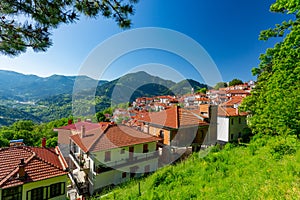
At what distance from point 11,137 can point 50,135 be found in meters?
7.22

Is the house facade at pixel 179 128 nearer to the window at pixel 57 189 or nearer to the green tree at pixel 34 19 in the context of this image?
the window at pixel 57 189

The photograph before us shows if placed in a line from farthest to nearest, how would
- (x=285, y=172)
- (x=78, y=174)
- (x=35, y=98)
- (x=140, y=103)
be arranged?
(x=35, y=98) < (x=140, y=103) < (x=78, y=174) < (x=285, y=172)

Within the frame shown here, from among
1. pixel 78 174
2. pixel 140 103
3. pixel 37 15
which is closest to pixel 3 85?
pixel 140 103

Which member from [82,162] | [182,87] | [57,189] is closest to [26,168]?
[57,189]

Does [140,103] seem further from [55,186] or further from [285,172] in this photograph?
[285,172]

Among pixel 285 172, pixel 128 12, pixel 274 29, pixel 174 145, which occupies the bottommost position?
pixel 174 145

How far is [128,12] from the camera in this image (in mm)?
3154

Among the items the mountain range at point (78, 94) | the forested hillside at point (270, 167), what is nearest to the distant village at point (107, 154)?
the forested hillside at point (270, 167)

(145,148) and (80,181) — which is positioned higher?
(145,148)

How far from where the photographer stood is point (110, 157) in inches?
488

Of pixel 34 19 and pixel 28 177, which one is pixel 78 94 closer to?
pixel 28 177

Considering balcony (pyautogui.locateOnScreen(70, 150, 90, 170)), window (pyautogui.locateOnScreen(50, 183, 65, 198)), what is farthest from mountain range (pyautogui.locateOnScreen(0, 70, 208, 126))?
window (pyautogui.locateOnScreen(50, 183, 65, 198))

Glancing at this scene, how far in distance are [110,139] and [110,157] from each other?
1.42m

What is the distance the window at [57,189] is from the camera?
9.37 meters
